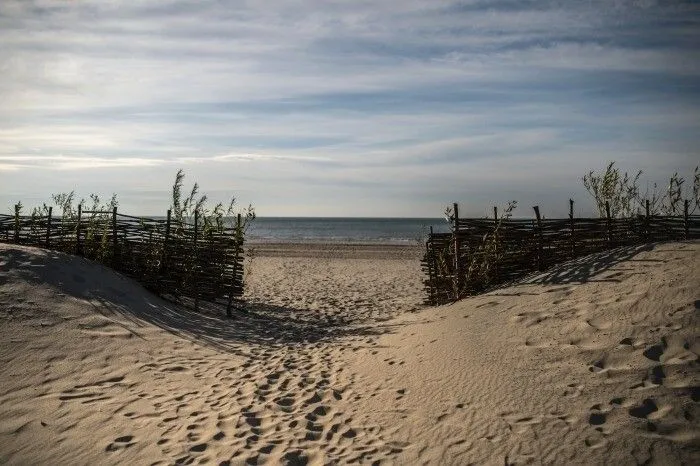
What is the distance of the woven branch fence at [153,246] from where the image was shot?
874 centimetres

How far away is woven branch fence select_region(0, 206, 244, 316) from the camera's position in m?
8.74

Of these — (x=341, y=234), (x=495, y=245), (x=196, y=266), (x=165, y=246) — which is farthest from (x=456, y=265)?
(x=341, y=234)

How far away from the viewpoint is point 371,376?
200 inches

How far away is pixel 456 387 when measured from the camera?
4.43 metres

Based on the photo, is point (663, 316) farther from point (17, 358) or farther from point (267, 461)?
point (17, 358)

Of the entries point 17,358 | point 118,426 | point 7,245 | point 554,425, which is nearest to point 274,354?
point 118,426

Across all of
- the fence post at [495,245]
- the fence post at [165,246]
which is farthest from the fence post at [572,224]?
the fence post at [165,246]

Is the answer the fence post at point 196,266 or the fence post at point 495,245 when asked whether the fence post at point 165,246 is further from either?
the fence post at point 495,245

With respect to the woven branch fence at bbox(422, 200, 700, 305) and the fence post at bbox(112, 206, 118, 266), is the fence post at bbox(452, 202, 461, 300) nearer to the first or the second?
the woven branch fence at bbox(422, 200, 700, 305)

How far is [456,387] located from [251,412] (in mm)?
2002

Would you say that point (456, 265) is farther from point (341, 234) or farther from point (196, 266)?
point (341, 234)

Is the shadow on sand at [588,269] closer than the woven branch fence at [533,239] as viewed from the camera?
Yes

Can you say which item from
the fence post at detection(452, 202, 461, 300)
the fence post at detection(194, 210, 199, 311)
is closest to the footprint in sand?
the fence post at detection(194, 210, 199, 311)

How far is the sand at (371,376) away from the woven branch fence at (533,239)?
668 mm
